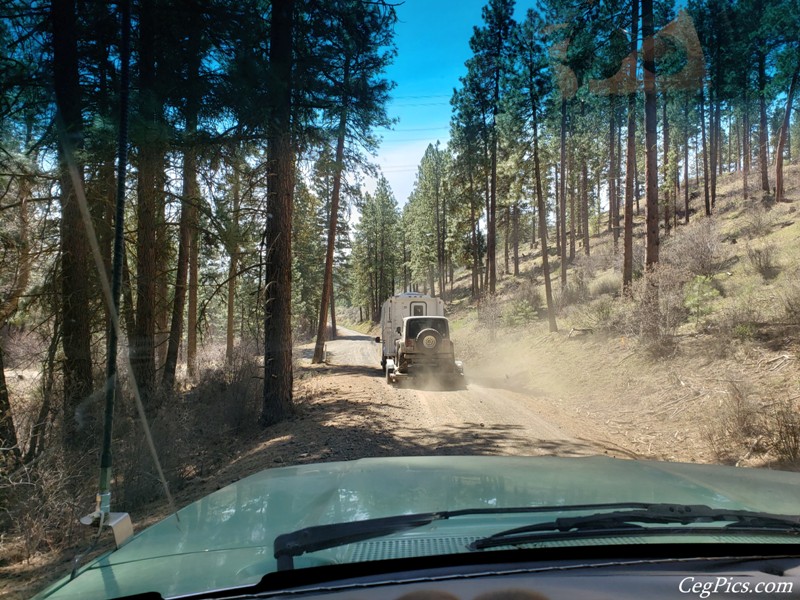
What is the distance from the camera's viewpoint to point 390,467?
13.1 feet

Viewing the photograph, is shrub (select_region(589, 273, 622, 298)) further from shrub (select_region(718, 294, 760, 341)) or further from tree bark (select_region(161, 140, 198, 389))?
tree bark (select_region(161, 140, 198, 389))

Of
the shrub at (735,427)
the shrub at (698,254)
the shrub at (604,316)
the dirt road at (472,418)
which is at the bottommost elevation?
the dirt road at (472,418)

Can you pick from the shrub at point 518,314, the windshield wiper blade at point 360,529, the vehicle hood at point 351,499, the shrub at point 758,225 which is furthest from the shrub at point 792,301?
the shrub at point 518,314

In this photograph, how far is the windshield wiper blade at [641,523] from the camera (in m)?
2.09

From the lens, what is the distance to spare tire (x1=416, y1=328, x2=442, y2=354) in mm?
15977

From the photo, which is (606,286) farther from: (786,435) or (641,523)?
(641,523)

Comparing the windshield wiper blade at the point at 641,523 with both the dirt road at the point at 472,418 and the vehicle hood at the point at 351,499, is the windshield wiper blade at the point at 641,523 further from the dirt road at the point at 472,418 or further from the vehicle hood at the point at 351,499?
the dirt road at the point at 472,418

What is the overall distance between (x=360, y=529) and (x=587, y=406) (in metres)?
10.7

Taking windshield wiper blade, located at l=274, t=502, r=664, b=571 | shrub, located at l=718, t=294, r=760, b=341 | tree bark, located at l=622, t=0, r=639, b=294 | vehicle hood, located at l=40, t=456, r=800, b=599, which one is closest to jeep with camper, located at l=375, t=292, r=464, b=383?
tree bark, located at l=622, t=0, r=639, b=294

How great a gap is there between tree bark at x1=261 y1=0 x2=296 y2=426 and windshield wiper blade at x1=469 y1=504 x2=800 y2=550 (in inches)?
327

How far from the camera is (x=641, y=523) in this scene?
231 centimetres

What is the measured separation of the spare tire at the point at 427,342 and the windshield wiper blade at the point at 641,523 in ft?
44.2

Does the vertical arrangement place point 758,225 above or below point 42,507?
above

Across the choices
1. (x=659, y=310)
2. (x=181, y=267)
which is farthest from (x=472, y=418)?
(x=181, y=267)
